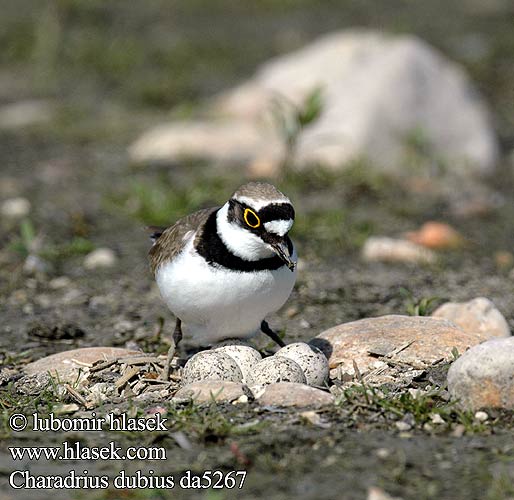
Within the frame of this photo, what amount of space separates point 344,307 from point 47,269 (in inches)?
82.8

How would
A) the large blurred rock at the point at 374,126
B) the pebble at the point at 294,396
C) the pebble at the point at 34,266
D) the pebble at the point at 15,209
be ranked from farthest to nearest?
1. the large blurred rock at the point at 374,126
2. the pebble at the point at 15,209
3. the pebble at the point at 34,266
4. the pebble at the point at 294,396

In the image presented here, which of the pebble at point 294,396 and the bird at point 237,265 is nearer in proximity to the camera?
the pebble at point 294,396

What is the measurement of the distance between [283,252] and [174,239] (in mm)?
777

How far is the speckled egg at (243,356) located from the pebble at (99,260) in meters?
2.60

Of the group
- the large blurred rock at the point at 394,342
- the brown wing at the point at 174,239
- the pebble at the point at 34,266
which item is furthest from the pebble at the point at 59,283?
the large blurred rock at the point at 394,342

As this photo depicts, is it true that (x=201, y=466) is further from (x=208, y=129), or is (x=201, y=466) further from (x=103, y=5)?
(x=103, y=5)

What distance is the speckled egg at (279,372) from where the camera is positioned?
4.55 m

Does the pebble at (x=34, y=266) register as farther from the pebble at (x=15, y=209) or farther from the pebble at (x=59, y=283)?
the pebble at (x=15, y=209)

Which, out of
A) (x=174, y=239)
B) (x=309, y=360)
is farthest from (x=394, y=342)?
(x=174, y=239)

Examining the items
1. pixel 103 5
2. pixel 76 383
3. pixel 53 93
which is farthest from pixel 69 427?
pixel 103 5

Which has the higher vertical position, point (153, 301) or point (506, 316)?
point (506, 316)

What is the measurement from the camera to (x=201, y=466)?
3955mm

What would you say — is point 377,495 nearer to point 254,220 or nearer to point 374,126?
point 254,220

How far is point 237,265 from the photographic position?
186 inches
